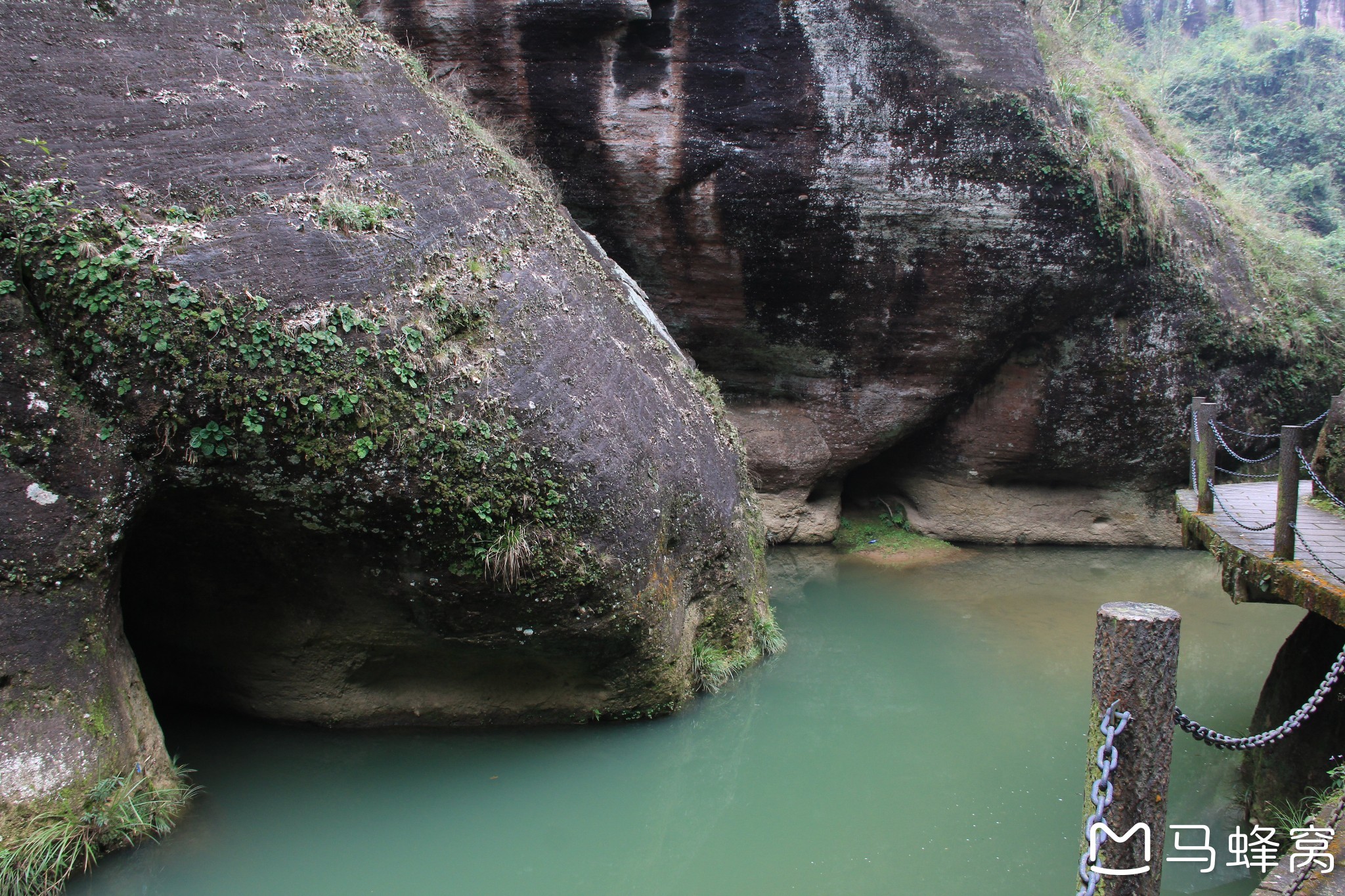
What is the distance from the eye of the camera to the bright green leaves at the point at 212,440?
4914mm

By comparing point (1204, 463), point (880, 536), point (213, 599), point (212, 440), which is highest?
point (212, 440)

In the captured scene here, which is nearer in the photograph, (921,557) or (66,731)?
(66,731)

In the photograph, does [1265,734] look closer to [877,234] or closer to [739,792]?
[739,792]

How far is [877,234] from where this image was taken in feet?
32.3

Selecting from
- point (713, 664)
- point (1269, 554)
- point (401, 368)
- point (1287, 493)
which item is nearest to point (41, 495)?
point (401, 368)

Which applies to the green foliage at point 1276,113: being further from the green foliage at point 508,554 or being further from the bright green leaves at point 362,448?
the bright green leaves at point 362,448

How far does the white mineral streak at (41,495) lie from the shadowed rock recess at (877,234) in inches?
252

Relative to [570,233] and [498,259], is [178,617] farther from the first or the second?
[570,233]

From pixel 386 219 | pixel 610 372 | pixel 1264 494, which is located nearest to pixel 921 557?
pixel 1264 494

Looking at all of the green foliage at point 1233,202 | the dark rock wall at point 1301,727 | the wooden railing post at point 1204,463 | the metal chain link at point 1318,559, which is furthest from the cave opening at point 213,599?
the green foliage at point 1233,202

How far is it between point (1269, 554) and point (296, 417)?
5.68 meters

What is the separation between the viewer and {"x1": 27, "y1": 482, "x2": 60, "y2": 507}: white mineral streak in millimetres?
4555

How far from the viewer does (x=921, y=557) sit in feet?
36.3

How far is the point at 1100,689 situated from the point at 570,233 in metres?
5.53
